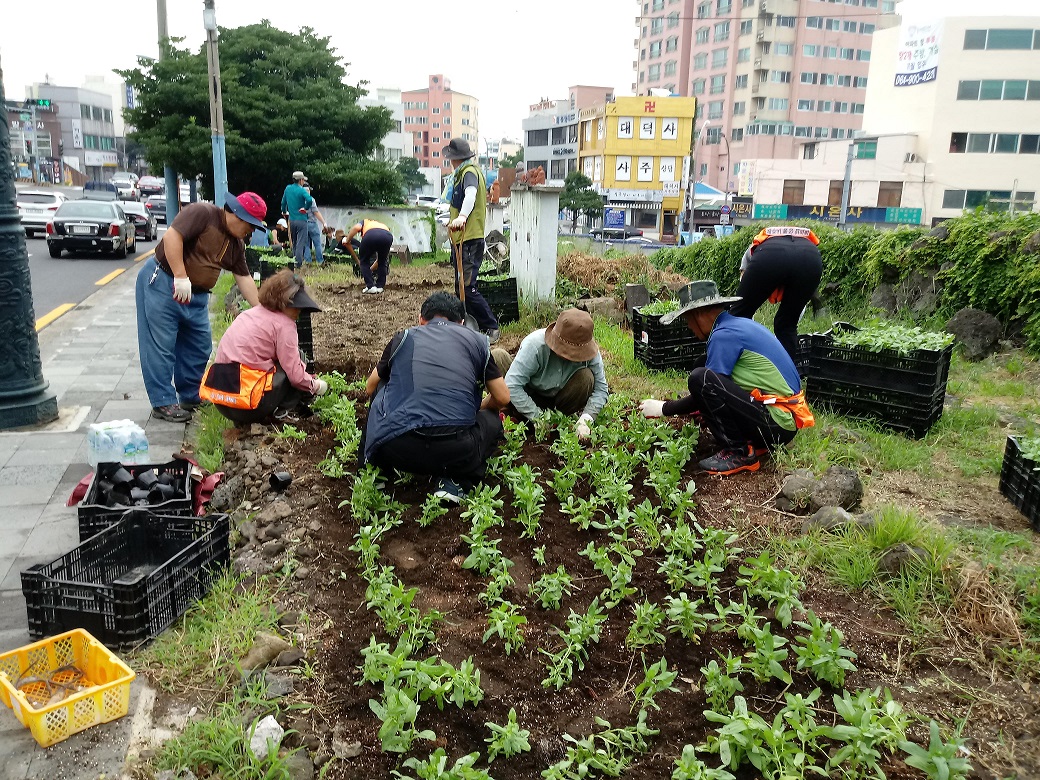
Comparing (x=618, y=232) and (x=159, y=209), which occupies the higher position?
(x=159, y=209)

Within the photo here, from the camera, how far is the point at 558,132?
8250 cm

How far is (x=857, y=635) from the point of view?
125 inches

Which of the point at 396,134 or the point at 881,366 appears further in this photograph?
the point at 396,134

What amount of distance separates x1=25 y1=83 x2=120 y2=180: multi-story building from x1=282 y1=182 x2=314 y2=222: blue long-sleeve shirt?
90207 millimetres

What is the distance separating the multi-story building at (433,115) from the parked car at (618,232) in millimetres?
66801

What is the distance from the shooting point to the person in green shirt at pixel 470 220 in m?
7.82

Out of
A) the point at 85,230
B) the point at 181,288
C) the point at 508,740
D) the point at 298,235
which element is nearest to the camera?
the point at 508,740

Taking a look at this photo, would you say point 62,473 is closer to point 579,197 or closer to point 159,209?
point 159,209

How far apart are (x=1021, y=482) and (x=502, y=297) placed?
Result: 5.78 metres

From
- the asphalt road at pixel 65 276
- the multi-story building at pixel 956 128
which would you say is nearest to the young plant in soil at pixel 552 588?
the asphalt road at pixel 65 276

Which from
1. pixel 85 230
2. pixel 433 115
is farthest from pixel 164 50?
pixel 433 115

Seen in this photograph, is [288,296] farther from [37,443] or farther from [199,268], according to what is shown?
[37,443]

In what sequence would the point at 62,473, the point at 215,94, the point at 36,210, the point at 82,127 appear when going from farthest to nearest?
1. the point at 82,127
2. the point at 36,210
3. the point at 215,94
4. the point at 62,473

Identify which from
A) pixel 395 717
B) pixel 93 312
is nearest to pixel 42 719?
pixel 395 717
